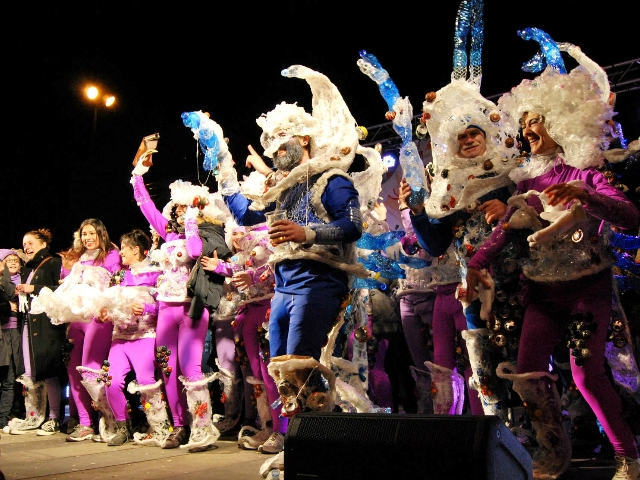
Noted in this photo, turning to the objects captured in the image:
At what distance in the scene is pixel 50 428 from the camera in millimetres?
5855

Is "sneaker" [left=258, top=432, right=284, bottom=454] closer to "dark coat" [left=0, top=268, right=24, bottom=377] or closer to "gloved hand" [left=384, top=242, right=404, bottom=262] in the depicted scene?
"gloved hand" [left=384, top=242, right=404, bottom=262]

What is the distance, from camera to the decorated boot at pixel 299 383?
305 centimetres

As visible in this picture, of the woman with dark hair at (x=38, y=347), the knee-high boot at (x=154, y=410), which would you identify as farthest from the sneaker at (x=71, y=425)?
the knee-high boot at (x=154, y=410)

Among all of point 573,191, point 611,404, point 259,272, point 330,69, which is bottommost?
point 611,404

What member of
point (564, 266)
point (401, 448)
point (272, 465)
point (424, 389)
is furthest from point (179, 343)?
point (401, 448)

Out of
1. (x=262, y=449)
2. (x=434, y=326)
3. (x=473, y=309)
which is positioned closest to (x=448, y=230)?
(x=473, y=309)

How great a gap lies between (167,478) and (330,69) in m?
5.57

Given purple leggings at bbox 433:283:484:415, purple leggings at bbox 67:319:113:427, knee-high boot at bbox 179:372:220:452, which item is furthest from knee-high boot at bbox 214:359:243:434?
purple leggings at bbox 433:283:484:415

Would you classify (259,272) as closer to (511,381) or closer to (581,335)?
(511,381)

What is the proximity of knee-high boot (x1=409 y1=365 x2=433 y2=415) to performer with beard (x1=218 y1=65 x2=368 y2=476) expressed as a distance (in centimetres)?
151

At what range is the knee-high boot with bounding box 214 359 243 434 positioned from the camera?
5.32 m

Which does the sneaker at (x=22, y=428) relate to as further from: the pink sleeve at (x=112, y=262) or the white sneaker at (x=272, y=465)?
the white sneaker at (x=272, y=465)

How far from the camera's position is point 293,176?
3445mm

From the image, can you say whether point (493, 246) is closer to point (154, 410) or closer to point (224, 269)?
point (224, 269)
